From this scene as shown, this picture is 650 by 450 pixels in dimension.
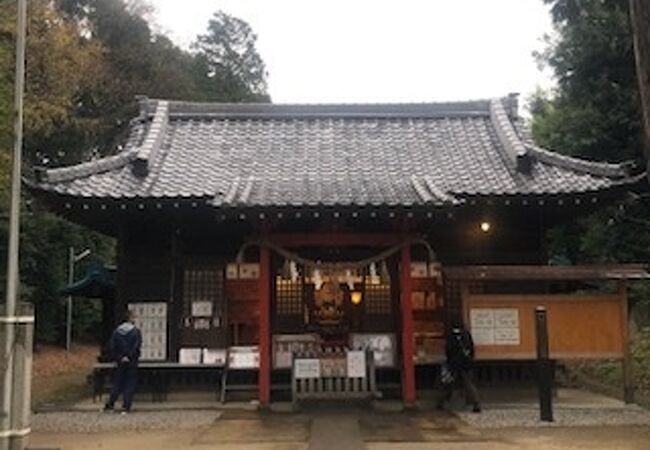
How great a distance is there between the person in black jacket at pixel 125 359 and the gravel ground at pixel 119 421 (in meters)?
0.38

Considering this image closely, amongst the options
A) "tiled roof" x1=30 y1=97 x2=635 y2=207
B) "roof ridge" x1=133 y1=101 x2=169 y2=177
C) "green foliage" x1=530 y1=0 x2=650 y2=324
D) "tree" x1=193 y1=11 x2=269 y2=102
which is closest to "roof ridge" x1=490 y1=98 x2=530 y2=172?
"tiled roof" x1=30 y1=97 x2=635 y2=207

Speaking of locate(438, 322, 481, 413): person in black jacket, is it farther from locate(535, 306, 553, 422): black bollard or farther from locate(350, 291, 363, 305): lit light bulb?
locate(350, 291, 363, 305): lit light bulb

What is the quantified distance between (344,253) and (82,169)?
5.85 meters

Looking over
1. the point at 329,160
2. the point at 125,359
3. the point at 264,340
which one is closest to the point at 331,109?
the point at 329,160

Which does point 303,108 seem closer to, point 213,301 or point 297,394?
point 213,301

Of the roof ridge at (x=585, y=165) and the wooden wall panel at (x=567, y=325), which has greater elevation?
the roof ridge at (x=585, y=165)

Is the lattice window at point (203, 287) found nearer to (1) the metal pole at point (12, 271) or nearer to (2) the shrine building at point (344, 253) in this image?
(2) the shrine building at point (344, 253)

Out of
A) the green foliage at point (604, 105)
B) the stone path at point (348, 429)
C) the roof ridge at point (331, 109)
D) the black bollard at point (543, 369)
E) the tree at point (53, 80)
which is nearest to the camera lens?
the stone path at point (348, 429)

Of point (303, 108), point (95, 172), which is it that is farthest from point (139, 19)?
point (95, 172)

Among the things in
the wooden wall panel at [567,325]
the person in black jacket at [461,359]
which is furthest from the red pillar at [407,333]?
the wooden wall panel at [567,325]

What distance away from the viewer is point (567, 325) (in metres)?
13.4

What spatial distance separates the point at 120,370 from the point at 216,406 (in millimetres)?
1975

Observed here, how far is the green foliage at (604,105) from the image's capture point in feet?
63.5

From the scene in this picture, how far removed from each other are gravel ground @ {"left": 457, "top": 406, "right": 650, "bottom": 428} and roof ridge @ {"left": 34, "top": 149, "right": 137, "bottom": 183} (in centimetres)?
891
